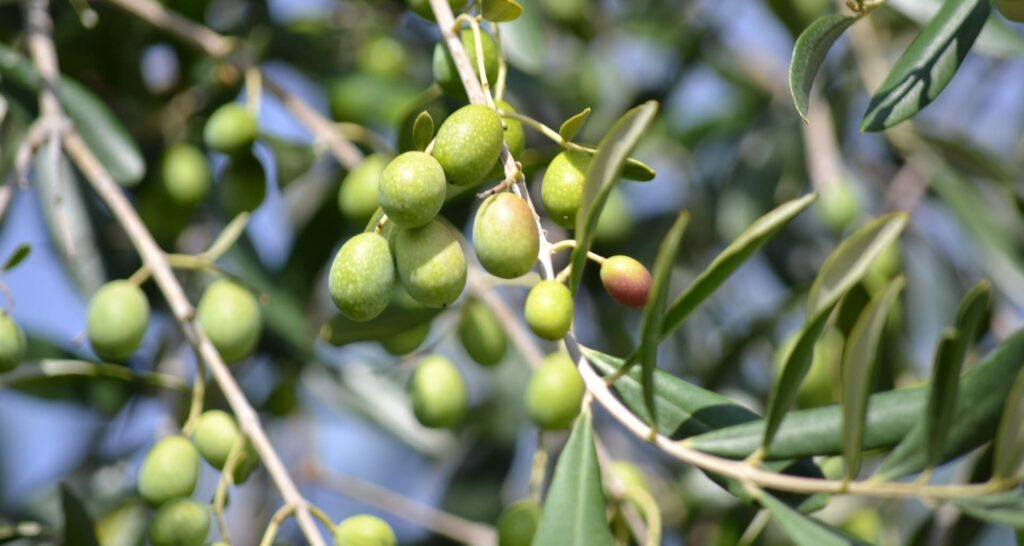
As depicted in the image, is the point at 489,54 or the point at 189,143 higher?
the point at 489,54

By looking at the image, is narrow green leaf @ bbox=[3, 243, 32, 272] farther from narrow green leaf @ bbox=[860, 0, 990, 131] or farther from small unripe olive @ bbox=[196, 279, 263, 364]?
narrow green leaf @ bbox=[860, 0, 990, 131]

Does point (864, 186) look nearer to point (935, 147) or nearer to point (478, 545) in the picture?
point (935, 147)

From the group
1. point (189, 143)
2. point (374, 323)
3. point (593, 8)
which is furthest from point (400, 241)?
point (593, 8)

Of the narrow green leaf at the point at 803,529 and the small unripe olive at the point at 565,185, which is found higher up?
the small unripe olive at the point at 565,185

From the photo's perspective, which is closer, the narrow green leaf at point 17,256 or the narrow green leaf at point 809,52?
the narrow green leaf at point 809,52

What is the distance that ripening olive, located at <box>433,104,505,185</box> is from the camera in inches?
30.3

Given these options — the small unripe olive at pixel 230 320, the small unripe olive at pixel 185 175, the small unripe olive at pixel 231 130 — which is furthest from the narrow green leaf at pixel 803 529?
the small unripe olive at pixel 185 175

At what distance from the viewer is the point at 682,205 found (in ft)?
7.04

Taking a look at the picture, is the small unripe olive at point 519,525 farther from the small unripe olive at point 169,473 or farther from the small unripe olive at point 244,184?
the small unripe olive at point 244,184

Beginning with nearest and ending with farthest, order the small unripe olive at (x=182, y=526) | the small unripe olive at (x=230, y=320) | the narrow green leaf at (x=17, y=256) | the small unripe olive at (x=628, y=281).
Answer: the small unripe olive at (x=628, y=281) < the small unripe olive at (x=182, y=526) < the narrow green leaf at (x=17, y=256) < the small unripe olive at (x=230, y=320)

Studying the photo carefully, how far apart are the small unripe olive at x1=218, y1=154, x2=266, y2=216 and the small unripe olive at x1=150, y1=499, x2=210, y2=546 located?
0.47m

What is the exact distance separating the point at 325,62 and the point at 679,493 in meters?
0.88

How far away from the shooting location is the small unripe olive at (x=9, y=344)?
43.3 inches

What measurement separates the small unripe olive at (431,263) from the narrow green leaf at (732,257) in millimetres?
144
